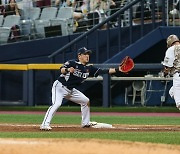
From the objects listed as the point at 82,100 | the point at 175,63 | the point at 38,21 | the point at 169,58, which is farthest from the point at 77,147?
the point at 38,21

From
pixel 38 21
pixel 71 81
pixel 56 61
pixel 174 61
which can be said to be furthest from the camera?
pixel 38 21

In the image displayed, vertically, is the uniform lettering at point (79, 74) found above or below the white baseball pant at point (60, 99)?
above

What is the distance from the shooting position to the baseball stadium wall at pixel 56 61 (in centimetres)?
2064

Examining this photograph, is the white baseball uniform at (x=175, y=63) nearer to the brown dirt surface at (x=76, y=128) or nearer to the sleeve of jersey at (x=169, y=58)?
the sleeve of jersey at (x=169, y=58)

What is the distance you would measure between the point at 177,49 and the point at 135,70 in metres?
7.16

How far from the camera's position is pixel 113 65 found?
19.6 meters

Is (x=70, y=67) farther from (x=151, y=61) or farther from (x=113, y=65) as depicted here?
(x=151, y=61)

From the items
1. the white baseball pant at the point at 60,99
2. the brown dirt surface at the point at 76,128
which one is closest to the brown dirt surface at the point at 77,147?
the brown dirt surface at the point at 76,128

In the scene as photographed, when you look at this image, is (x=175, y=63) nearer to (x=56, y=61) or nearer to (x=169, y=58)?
(x=169, y=58)

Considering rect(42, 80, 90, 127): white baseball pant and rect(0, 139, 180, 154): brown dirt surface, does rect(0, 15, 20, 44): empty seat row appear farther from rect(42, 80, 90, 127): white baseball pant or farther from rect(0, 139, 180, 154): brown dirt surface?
rect(0, 139, 180, 154): brown dirt surface

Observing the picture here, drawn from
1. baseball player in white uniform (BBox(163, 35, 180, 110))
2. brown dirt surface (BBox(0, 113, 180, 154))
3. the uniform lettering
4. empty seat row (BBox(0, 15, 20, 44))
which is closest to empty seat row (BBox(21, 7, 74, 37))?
empty seat row (BBox(0, 15, 20, 44))

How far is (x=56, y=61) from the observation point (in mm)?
21328

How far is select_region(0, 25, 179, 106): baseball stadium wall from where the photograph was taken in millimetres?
20641

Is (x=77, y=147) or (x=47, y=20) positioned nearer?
(x=77, y=147)
